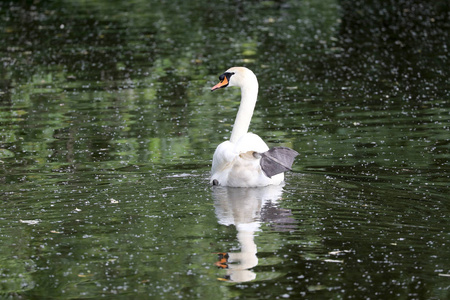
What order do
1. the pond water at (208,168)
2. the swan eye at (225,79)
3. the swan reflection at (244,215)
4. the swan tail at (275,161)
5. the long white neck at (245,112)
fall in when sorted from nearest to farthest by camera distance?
the pond water at (208,168) → the swan reflection at (244,215) → the swan tail at (275,161) → the long white neck at (245,112) → the swan eye at (225,79)

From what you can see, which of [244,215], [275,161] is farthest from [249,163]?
[244,215]

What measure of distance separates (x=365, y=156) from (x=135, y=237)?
165 inches

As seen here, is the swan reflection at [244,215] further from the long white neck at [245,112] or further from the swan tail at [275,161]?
the long white neck at [245,112]

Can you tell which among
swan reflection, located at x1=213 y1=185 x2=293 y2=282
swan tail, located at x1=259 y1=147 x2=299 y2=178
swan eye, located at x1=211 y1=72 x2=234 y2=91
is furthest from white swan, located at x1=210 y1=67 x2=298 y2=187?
swan eye, located at x1=211 y1=72 x2=234 y2=91

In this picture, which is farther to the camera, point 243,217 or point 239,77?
point 239,77

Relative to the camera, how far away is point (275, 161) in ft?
28.6

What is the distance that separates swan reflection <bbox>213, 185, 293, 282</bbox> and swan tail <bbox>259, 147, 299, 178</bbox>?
271 millimetres

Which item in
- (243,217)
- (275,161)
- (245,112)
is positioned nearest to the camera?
(243,217)

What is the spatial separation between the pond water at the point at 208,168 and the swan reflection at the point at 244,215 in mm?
21

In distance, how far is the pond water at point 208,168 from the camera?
6.52 meters

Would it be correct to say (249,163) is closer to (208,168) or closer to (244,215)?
(244,215)

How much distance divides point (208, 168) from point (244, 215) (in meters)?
2.24

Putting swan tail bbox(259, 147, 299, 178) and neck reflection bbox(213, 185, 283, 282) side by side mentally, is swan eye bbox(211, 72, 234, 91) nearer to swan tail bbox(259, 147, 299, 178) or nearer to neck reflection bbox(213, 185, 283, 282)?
neck reflection bbox(213, 185, 283, 282)

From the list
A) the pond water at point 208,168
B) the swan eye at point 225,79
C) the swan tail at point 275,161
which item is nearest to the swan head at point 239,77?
the swan eye at point 225,79
